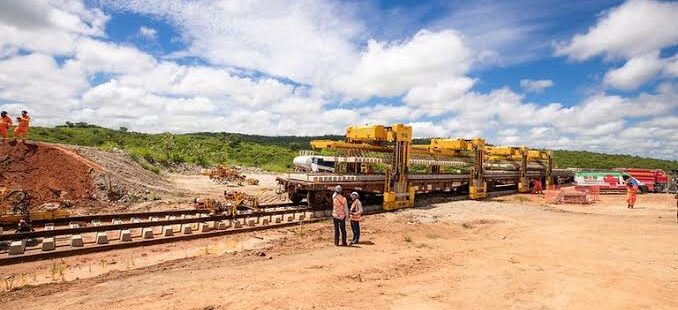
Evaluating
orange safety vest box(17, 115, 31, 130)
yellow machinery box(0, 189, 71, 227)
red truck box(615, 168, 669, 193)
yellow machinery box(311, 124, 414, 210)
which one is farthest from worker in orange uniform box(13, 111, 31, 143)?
red truck box(615, 168, 669, 193)

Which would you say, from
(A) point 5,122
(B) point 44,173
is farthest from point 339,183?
(A) point 5,122

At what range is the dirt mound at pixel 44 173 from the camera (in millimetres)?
15281

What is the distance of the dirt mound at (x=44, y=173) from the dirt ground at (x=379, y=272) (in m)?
8.13

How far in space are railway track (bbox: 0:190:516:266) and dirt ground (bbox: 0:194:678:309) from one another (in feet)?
1.30

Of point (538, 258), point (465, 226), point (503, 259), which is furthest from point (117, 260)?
point (465, 226)

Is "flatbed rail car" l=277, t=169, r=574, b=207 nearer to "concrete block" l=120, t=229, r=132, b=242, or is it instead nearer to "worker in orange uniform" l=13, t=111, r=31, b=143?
"concrete block" l=120, t=229, r=132, b=242

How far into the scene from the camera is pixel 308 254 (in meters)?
9.91

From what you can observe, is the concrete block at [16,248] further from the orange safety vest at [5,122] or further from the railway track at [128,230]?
the orange safety vest at [5,122]

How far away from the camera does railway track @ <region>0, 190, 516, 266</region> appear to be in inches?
370

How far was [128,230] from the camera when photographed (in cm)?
1101

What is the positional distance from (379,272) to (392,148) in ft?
36.7

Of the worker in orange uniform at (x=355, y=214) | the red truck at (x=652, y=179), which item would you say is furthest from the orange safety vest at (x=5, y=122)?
the red truck at (x=652, y=179)

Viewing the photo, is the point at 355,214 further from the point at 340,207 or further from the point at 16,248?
the point at 16,248

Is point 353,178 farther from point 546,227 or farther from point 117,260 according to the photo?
Answer: point 117,260
